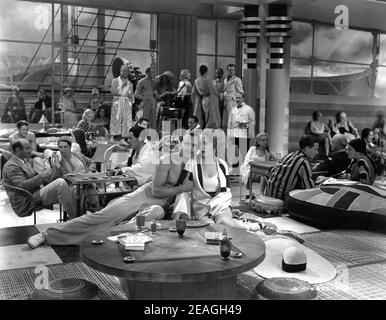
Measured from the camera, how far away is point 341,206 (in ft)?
17.1

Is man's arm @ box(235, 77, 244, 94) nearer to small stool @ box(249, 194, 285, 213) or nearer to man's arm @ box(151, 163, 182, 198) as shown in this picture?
small stool @ box(249, 194, 285, 213)

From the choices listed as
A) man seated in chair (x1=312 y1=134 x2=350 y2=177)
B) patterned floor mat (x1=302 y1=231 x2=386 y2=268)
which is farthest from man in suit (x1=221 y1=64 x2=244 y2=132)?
patterned floor mat (x1=302 y1=231 x2=386 y2=268)

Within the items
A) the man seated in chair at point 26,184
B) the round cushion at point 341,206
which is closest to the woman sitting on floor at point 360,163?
the round cushion at point 341,206

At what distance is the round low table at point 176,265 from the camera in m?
2.70

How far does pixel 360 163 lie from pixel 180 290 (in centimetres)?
364

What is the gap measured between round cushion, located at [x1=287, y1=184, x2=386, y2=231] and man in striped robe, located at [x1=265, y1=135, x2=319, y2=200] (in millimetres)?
151

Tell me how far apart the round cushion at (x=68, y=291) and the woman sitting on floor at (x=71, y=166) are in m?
2.38

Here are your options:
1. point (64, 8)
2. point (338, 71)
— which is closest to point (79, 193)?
point (64, 8)

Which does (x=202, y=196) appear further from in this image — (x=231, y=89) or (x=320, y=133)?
→ (x=320, y=133)

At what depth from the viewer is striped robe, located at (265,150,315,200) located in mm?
5539

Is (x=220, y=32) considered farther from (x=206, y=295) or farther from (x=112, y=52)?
(x=206, y=295)

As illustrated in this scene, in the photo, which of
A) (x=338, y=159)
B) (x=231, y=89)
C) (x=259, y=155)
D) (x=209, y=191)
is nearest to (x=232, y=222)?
(x=209, y=191)

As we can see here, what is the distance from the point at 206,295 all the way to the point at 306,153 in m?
2.84

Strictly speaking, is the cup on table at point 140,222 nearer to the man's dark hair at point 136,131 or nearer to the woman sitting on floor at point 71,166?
the woman sitting on floor at point 71,166
